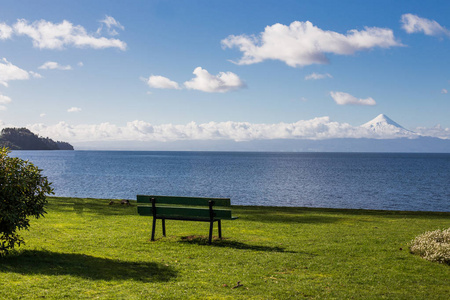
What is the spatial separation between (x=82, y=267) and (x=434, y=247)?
845cm

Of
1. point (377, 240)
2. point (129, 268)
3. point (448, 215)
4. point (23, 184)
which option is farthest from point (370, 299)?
point (448, 215)

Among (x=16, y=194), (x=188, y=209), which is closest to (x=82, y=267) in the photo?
(x=16, y=194)

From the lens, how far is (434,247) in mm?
9914

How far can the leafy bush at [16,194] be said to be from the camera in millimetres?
8258

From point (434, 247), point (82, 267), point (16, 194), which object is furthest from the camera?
point (434, 247)

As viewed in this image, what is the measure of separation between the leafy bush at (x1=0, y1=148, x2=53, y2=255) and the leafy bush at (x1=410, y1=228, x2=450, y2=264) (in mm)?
9183

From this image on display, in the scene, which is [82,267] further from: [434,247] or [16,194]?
[434,247]

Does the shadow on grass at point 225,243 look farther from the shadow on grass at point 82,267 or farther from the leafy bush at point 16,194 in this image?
the leafy bush at point 16,194

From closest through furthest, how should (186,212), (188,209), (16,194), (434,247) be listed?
(16,194) → (434,247) → (188,209) → (186,212)

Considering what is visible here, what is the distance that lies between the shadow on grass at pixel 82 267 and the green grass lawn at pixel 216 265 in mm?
20

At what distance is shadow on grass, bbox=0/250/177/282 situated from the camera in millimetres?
7785

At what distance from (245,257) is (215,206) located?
2.70 metres

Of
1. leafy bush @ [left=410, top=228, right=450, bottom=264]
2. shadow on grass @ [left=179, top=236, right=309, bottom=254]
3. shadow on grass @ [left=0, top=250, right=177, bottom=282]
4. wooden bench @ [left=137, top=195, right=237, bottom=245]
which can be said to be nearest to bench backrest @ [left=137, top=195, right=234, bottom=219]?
wooden bench @ [left=137, top=195, right=237, bottom=245]

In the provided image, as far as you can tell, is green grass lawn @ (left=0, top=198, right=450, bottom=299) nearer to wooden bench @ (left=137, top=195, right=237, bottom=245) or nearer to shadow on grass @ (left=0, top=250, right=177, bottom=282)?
shadow on grass @ (left=0, top=250, right=177, bottom=282)
